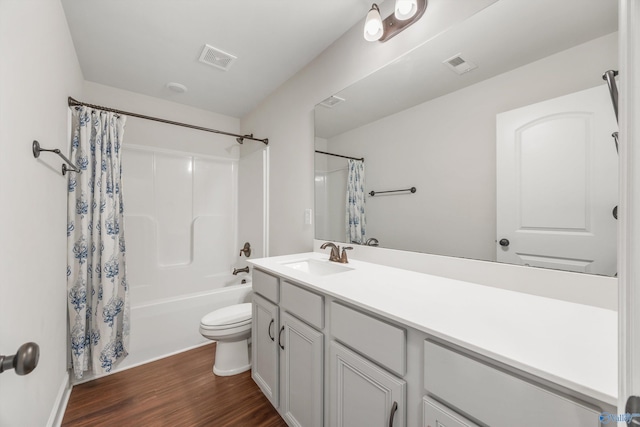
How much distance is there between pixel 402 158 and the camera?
144 cm

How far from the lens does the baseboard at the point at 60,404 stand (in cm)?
138

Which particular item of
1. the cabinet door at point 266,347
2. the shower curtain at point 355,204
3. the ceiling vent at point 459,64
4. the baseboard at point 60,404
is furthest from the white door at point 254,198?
the ceiling vent at point 459,64

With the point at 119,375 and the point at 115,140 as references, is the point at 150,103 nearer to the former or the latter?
the point at 115,140

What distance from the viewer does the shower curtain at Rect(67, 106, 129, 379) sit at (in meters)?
1.75

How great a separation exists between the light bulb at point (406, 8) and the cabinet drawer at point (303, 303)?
1.45 m

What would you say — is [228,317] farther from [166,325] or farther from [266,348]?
[166,325]

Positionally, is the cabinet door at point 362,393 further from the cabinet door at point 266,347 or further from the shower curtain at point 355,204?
the shower curtain at point 355,204

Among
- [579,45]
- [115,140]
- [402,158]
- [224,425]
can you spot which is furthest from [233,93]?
[224,425]

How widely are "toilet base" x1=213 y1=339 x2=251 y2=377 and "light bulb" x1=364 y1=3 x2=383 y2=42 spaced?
2285 mm

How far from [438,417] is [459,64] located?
4.60ft

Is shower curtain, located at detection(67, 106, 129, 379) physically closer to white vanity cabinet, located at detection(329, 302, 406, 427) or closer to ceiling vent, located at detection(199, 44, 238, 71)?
ceiling vent, located at detection(199, 44, 238, 71)

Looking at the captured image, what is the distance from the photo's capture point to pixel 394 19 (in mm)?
1383

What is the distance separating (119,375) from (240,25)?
2.69m

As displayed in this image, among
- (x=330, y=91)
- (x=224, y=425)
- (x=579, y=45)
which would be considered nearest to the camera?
(x=579, y=45)
